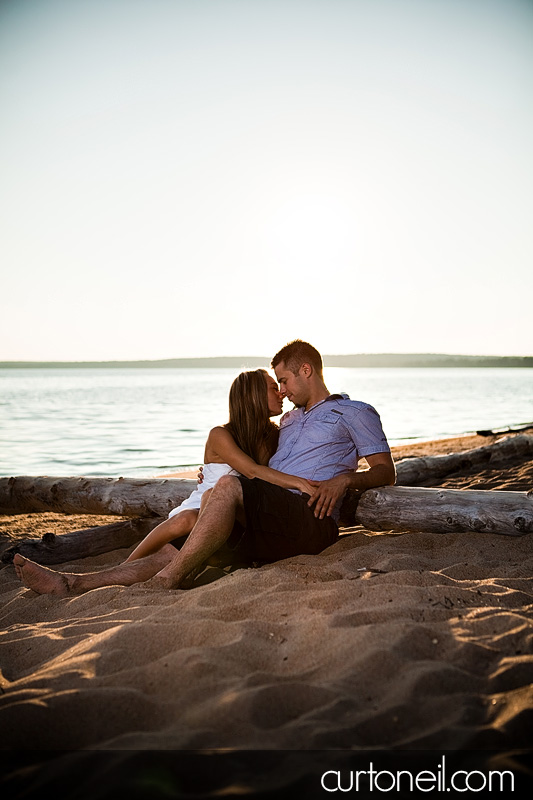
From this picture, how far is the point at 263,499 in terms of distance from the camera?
3.91 metres

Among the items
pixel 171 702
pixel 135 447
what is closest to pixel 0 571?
pixel 171 702

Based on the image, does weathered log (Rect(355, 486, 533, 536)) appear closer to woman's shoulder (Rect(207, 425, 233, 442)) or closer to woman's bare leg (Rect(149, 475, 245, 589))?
woman's shoulder (Rect(207, 425, 233, 442))

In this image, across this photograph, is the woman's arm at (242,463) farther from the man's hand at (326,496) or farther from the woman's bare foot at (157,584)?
the woman's bare foot at (157,584)

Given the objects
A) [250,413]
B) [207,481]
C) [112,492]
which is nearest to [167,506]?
[112,492]

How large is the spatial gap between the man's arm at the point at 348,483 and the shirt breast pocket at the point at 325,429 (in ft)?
0.97

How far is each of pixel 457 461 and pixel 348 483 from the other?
13.6 feet

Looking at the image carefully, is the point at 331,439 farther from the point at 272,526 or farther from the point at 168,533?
the point at 168,533

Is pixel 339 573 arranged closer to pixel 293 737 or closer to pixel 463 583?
pixel 463 583

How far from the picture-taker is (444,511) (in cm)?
461

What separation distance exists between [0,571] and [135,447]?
1017 cm

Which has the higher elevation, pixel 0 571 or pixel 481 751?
pixel 481 751

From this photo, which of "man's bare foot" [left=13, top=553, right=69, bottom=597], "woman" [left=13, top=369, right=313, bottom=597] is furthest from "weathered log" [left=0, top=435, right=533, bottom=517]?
"man's bare foot" [left=13, top=553, right=69, bottom=597]

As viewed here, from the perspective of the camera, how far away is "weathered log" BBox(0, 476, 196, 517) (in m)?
5.86

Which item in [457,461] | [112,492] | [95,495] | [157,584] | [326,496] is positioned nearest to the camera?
[157,584]
